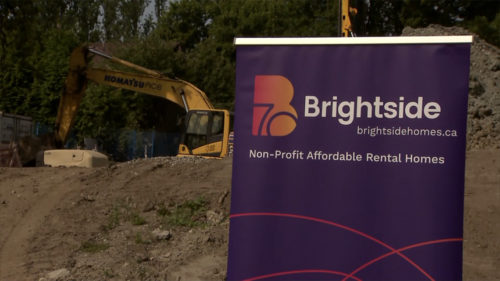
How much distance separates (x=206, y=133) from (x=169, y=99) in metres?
2.06

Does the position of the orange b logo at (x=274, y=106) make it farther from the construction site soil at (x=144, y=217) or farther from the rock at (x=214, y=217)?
the rock at (x=214, y=217)

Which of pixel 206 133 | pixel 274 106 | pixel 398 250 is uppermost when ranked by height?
pixel 206 133

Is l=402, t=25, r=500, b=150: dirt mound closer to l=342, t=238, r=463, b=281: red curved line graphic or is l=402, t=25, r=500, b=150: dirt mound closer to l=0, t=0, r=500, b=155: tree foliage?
l=0, t=0, r=500, b=155: tree foliage

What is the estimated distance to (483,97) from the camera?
13664 mm

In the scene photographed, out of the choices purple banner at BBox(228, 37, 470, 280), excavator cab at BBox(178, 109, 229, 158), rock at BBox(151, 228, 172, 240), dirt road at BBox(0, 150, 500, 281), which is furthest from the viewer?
excavator cab at BBox(178, 109, 229, 158)

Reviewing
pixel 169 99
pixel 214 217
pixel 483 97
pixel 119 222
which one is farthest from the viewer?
pixel 169 99

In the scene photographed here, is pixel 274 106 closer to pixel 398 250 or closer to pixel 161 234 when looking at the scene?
pixel 398 250

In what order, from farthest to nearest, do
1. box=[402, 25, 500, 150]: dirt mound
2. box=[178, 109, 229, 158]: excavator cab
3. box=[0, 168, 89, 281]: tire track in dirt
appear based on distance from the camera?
box=[178, 109, 229, 158]: excavator cab
box=[402, 25, 500, 150]: dirt mound
box=[0, 168, 89, 281]: tire track in dirt

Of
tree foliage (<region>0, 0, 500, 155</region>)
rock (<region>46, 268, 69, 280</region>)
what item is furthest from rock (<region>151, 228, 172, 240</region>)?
tree foliage (<region>0, 0, 500, 155</region>)

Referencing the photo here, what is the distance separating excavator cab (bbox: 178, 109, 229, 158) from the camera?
16484mm

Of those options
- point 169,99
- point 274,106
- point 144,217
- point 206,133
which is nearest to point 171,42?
point 169,99

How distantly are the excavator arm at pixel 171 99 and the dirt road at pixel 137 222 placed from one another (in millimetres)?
3843

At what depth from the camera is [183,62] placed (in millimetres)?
37469

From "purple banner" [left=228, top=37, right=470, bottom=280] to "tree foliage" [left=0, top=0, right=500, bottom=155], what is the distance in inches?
635
